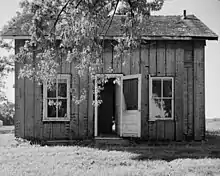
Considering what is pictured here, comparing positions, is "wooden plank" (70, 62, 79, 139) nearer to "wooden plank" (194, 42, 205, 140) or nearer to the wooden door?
the wooden door

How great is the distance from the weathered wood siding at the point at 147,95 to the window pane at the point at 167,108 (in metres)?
0.21

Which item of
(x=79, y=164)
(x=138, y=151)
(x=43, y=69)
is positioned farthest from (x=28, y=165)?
(x=138, y=151)

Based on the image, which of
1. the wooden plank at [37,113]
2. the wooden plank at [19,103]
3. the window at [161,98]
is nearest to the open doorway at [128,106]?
the window at [161,98]

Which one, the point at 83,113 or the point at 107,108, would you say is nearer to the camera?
the point at 83,113

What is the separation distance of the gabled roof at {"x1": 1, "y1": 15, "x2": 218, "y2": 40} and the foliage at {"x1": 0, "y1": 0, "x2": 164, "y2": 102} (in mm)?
3357

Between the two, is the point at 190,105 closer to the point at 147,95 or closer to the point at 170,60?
the point at 147,95

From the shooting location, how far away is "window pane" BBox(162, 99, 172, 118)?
15.9 meters

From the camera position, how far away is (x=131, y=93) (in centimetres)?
1543

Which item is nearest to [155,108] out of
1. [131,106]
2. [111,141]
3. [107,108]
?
[131,106]

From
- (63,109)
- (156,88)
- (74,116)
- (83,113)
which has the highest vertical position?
(156,88)

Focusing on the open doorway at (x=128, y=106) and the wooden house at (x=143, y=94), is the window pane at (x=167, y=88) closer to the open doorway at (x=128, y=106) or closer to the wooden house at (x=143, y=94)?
the wooden house at (x=143, y=94)

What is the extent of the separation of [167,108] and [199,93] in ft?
4.60

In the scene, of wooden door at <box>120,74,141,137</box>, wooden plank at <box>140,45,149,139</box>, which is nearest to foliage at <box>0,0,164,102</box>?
wooden door at <box>120,74,141,137</box>

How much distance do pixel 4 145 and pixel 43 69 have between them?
426 centimetres
